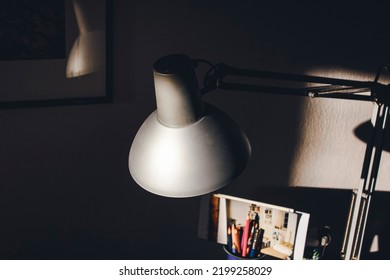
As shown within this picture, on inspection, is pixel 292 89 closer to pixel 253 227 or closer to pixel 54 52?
pixel 253 227

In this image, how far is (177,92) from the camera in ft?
2.58

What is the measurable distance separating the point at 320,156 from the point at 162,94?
1.14 m

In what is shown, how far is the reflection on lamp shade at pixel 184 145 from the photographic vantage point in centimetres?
79

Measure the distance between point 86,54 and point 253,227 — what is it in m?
0.74

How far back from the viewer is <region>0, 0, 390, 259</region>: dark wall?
4.85 feet

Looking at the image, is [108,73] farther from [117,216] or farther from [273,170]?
[273,170]

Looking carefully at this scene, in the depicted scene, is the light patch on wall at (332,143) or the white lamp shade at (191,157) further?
the light patch on wall at (332,143)

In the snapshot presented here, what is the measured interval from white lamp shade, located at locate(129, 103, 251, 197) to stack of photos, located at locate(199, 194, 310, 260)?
70 cm

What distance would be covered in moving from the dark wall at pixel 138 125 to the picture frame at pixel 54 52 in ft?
0.14

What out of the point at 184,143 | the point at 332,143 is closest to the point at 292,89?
the point at 184,143

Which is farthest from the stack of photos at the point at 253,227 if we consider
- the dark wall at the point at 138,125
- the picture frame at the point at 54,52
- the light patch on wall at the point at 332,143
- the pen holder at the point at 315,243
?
the picture frame at the point at 54,52

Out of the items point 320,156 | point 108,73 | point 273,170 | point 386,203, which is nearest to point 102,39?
point 108,73

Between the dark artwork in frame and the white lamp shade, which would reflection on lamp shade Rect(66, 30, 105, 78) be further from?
the white lamp shade

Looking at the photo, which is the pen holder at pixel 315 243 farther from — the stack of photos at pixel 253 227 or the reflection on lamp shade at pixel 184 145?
the reflection on lamp shade at pixel 184 145
